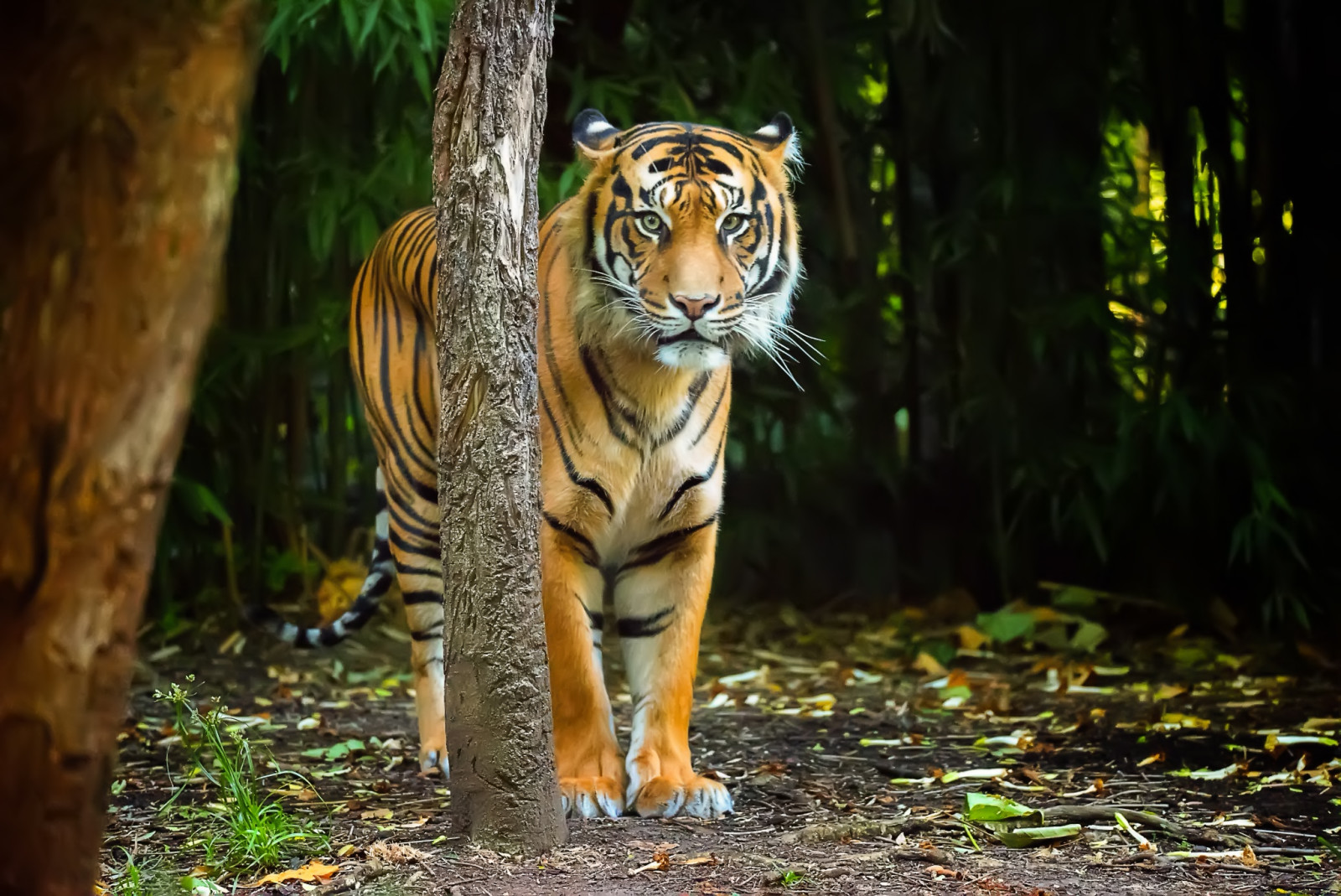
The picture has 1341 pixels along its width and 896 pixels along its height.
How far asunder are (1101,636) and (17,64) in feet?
14.1

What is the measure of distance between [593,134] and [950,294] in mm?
2765

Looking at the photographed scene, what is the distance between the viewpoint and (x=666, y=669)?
10.1 ft

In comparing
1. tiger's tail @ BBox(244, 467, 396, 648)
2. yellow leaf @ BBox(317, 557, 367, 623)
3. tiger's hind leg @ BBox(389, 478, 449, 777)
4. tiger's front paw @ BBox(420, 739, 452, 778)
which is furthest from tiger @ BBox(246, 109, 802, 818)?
yellow leaf @ BBox(317, 557, 367, 623)

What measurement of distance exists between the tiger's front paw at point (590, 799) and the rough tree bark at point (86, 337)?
1622 mm

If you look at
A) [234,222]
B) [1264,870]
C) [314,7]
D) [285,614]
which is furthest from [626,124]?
[1264,870]

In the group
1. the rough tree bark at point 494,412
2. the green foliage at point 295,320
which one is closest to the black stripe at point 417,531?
the rough tree bark at point 494,412

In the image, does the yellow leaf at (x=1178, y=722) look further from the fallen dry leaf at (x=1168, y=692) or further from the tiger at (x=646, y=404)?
the tiger at (x=646, y=404)

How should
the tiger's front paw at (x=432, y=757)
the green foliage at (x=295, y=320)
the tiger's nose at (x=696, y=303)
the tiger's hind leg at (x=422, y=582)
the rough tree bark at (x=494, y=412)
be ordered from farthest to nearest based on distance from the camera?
1. the green foliage at (x=295, y=320)
2. the tiger's hind leg at (x=422, y=582)
3. the tiger's front paw at (x=432, y=757)
4. the tiger's nose at (x=696, y=303)
5. the rough tree bark at (x=494, y=412)

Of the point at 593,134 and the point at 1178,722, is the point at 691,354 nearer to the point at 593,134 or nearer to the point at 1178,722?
the point at 593,134

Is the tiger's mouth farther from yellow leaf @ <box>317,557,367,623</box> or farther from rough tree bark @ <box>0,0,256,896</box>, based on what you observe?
yellow leaf @ <box>317,557,367,623</box>

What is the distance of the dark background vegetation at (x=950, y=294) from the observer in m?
4.86

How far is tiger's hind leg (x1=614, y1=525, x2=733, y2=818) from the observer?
115 inches

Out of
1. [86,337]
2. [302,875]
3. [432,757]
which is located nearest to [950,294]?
[432,757]

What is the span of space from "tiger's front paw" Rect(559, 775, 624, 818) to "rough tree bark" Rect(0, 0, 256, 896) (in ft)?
5.32
